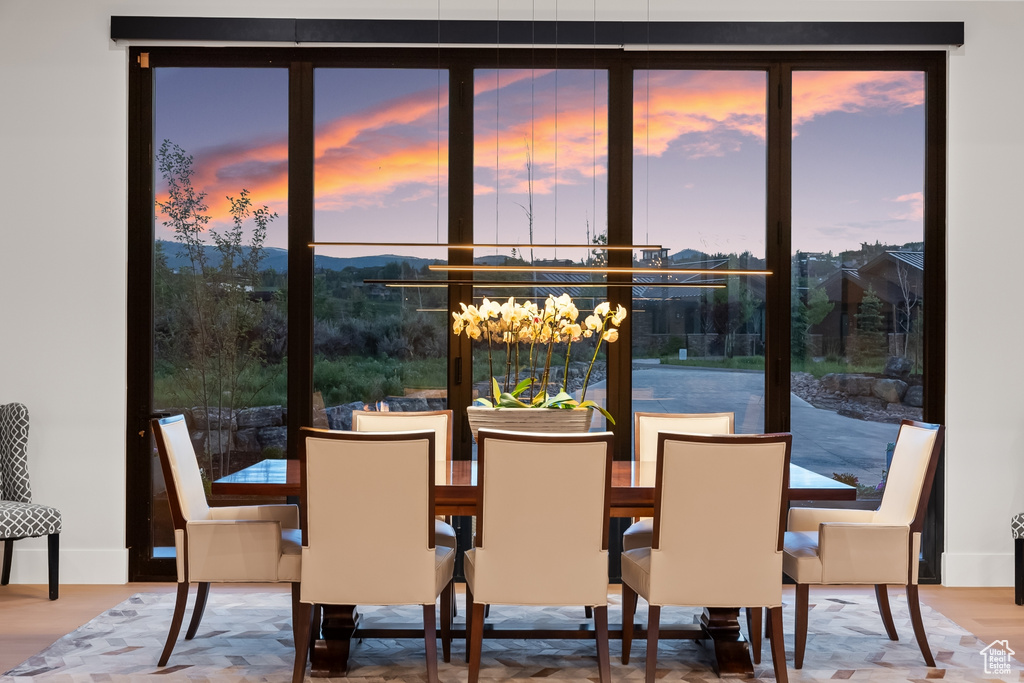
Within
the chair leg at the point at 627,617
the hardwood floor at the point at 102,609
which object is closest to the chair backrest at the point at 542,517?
the chair leg at the point at 627,617

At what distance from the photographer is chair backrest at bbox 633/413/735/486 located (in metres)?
3.82

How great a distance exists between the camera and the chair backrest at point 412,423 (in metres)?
3.87

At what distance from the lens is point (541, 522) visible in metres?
2.74

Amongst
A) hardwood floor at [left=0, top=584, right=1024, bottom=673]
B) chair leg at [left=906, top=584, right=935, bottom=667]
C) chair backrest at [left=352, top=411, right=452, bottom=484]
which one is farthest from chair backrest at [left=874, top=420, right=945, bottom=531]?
chair backrest at [left=352, top=411, right=452, bottom=484]

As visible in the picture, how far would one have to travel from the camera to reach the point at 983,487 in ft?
14.5

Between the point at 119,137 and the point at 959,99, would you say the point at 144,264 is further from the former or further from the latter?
the point at 959,99

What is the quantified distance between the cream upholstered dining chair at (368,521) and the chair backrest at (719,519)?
2.71 feet

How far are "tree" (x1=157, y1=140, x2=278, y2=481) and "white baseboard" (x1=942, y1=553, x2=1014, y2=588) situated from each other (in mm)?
4121

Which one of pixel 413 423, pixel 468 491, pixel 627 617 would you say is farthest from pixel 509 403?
pixel 627 617

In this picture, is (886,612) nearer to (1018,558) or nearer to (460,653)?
(1018,558)

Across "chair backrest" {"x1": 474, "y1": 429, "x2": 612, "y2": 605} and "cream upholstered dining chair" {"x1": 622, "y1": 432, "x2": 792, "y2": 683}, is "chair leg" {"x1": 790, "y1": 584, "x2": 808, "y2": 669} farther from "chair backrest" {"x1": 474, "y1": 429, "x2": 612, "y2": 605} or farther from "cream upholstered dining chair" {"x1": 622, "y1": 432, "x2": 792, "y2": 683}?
"chair backrest" {"x1": 474, "y1": 429, "x2": 612, "y2": 605}

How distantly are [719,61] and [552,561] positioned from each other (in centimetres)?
317

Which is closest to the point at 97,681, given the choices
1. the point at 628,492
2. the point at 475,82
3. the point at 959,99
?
the point at 628,492

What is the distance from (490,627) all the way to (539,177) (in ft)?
8.24
